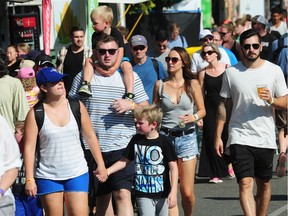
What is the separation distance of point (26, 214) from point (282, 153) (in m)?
2.72

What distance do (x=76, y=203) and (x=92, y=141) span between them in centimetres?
55

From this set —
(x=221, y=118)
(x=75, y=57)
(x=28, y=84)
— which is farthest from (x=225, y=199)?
(x=28, y=84)

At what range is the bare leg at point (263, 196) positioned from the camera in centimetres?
927

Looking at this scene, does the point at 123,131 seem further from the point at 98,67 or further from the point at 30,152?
the point at 30,152

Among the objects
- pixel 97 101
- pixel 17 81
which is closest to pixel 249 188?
pixel 97 101

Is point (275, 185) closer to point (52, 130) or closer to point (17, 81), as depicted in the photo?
point (17, 81)

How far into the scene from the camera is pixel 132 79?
8.98m

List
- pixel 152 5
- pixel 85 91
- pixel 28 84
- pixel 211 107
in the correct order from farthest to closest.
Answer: pixel 152 5, pixel 211 107, pixel 28 84, pixel 85 91

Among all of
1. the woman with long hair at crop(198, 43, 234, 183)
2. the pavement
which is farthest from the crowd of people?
the woman with long hair at crop(198, 43, 234, 183)

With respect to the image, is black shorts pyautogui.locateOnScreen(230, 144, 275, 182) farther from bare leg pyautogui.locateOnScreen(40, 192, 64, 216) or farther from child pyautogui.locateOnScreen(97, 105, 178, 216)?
bare leg pyautogui.locateOnScreen(40, 192, 64, 216)

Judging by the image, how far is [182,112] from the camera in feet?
31.8

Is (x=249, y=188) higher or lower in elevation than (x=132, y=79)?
lower

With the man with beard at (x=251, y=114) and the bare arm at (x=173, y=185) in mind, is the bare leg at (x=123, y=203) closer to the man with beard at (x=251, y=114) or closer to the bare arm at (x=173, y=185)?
the bare arm at (x=173, y=185)

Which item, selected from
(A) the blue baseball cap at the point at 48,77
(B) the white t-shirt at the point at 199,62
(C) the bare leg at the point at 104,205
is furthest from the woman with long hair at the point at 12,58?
(A) the blue baseball cap at the point at 48,77
